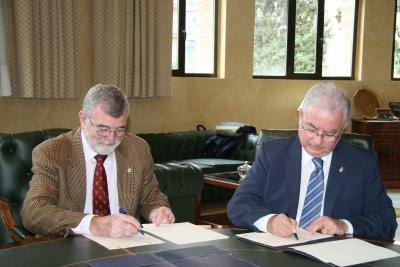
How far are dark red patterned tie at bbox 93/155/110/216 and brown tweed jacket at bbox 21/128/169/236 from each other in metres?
0.06

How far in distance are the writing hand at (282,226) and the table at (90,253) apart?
0.17 metres

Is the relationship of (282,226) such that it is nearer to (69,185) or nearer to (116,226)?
(116,226)

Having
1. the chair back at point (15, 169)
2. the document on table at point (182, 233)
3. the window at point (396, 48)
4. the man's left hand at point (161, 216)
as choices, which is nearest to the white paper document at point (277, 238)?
the document on table at point (182, 233)

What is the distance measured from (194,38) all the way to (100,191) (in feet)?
16.2

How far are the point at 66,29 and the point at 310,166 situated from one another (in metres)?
4.01

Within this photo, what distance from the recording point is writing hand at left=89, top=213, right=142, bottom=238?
80.4 inches

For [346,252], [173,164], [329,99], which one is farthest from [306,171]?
[173,164]

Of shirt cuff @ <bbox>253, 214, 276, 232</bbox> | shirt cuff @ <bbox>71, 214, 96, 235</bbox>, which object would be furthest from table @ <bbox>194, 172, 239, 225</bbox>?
shirt cuff @ <bbox>71, 214, 96, 235</bbox>

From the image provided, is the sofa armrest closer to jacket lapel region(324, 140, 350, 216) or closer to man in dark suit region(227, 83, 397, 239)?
man in dark suit region(227, 83, 397, 239)

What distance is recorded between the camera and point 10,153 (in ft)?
9.33

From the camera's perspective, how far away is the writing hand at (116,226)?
2043 mm

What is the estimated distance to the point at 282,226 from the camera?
2.13 meters

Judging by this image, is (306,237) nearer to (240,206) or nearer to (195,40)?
(240,206)

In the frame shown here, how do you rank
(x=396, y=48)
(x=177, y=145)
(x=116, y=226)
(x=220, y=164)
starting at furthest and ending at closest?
(x=396, y=48)
(x=177, y=145)
(x=220, y=164)
(x=116, y=226)
